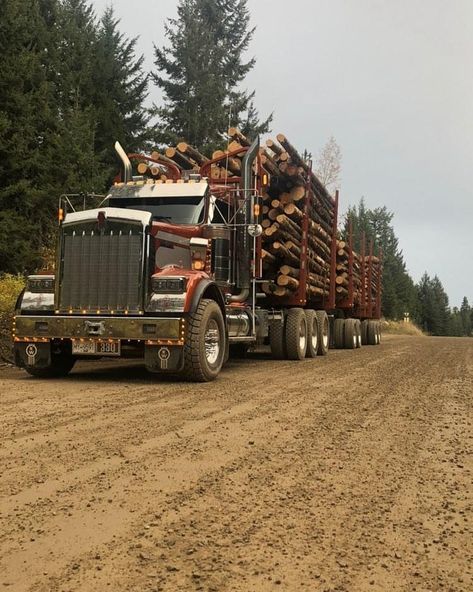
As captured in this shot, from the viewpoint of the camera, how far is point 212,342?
8898mm

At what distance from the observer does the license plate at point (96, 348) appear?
8247mm

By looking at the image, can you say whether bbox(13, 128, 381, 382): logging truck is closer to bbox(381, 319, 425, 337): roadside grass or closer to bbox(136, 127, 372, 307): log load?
bbox(136, 127, 372, 307): log load

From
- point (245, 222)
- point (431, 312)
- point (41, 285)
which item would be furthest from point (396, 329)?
point (431, 312)

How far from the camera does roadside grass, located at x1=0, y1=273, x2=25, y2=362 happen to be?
1130 centimetres

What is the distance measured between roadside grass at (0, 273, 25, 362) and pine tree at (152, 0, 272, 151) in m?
19.3

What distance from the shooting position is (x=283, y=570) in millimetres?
2479

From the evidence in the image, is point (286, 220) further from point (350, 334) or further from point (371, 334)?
point (371, 334)

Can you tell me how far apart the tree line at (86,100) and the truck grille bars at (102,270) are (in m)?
8.43

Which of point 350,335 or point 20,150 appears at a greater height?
point 20,150

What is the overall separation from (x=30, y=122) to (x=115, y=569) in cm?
1838

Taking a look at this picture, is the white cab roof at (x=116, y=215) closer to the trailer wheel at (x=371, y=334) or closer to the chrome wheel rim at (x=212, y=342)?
the chrome wheel rim at (x=212, y=342)

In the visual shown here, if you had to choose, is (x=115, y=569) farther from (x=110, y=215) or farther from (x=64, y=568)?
(x=110, y=215)

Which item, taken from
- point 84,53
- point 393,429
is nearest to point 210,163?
point 393,429

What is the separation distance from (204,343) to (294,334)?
468 cm
